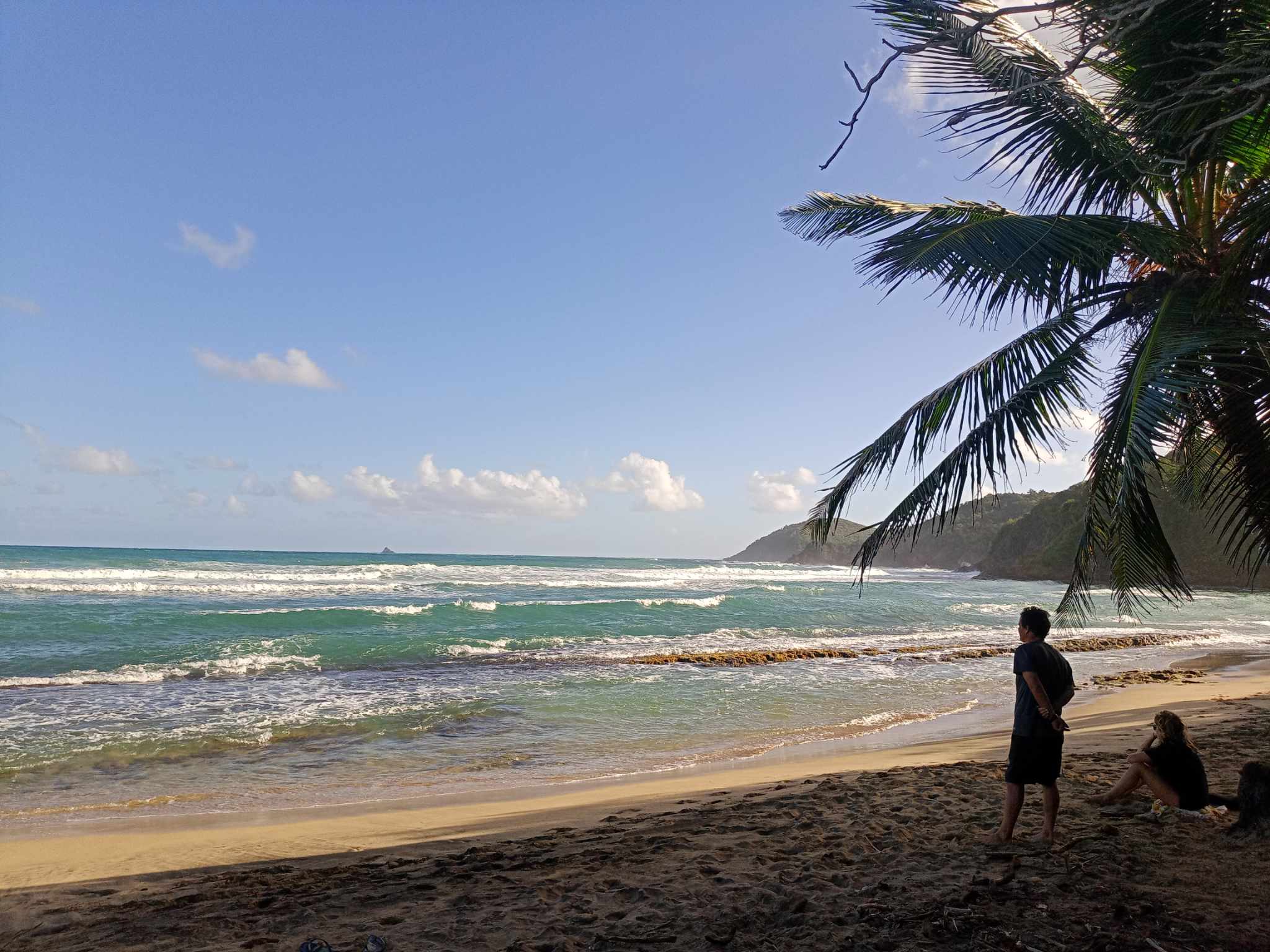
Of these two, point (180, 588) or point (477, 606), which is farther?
point (180, 588)


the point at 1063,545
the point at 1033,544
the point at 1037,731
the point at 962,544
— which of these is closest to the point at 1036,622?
the point at 1037,731

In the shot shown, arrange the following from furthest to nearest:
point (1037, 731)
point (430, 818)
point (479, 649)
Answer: point (479, 649)
point (430, 818)
point (1037, 731)

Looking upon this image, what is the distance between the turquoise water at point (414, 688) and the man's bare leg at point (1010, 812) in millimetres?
4084

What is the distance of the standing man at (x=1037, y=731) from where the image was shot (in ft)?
13.7

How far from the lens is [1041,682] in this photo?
4250 mm

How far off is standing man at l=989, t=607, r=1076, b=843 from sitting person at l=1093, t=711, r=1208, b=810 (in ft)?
3.26

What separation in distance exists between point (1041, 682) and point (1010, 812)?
2.58ft

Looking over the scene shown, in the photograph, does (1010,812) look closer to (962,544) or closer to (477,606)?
(477,606)

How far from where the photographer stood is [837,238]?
579 cm

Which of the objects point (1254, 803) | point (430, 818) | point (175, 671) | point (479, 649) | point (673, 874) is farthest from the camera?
point (479, 649)

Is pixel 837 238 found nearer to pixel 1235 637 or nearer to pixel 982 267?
pixel 982 267

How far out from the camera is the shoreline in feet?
16.6

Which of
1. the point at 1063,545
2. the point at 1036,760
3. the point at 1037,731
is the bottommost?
the point at 1036,760

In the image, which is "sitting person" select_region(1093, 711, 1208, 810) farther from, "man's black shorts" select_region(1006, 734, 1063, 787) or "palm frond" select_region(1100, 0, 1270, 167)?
"palm frond" select_region(1100, 0, 1270, 167)
